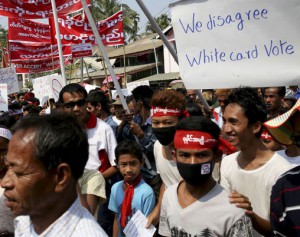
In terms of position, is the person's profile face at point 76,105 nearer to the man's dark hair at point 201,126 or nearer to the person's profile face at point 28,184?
the man's dark hair at point 201,126

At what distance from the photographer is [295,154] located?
3.44 meters

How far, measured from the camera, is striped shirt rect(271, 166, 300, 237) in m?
2.04

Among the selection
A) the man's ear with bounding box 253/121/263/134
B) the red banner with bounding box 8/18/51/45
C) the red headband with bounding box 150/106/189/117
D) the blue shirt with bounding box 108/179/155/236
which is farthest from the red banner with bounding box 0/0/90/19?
the man's ear with bounding box 253/121/263/134

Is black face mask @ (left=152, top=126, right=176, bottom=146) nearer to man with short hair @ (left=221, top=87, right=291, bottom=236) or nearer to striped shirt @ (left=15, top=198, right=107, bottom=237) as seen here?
man with short hair @ (left=221, top=87, right=291, bottom=236)

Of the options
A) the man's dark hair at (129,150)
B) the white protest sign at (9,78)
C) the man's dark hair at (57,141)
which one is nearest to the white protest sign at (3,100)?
the white protest sign at (9,78)

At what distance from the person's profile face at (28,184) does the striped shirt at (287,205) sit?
968 millimetres

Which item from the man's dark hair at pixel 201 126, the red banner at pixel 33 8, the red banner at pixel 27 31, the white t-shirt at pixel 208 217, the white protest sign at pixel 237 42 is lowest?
the white t-shirt at pixel 208 217

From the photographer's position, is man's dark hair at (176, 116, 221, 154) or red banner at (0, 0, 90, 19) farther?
red banner at (0, 0, 90, 19)

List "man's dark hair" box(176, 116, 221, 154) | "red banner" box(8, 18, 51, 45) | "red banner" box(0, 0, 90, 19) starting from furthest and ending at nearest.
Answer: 1. "red banner" box(8, 18, 51, 45)
2. "red banner" box(0, 0, 90, 19)
3. "man's dark hair" box(176, 116, 221, 154)

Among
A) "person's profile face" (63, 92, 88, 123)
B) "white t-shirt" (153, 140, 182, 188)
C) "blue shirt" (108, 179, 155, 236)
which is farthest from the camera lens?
"person's profile face" (63, 92, 88, 123)

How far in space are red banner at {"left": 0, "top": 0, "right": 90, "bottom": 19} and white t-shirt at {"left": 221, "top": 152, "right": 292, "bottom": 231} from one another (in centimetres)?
708

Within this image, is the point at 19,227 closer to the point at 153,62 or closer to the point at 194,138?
the point at 194,138

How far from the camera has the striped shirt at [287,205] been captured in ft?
6.68

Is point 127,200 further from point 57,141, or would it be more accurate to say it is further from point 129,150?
point 57,141
